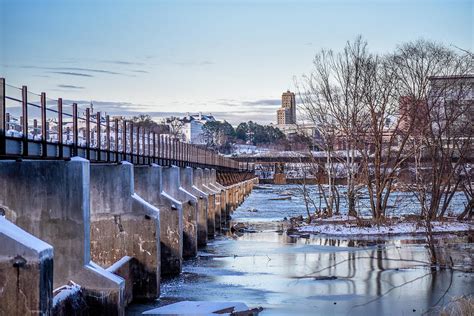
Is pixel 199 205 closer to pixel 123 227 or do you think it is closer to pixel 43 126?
pixel 123 227

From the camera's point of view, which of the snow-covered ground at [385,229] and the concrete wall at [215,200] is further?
the concrete wall at [215,200]

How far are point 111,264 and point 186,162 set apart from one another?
26.3m

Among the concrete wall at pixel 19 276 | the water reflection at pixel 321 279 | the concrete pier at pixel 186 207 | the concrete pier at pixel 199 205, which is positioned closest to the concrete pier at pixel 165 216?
the water reflection at pixel 321 279

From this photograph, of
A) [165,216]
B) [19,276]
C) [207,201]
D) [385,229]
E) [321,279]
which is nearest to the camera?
[19,276]

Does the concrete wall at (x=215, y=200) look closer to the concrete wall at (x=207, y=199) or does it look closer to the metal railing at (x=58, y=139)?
the concrete wall at (x=207, y=199)

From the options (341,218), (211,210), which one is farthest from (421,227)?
(211,210)

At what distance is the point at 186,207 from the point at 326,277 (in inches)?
489

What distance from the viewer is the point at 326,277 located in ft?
108

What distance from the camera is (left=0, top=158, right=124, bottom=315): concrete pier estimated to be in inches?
862

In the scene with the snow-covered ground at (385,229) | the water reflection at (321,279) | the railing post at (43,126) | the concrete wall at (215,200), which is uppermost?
the railing post at (43,126)

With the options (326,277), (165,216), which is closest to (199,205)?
(165,216)

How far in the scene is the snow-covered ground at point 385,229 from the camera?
5291 centimetres

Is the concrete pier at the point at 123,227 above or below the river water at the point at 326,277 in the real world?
above

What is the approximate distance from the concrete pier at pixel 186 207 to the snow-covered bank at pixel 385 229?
43.3 feet
